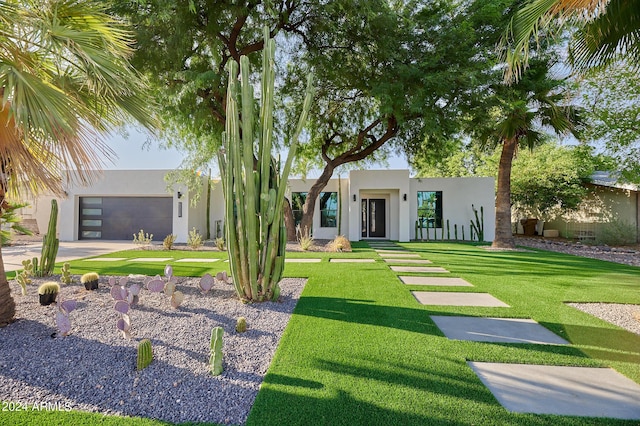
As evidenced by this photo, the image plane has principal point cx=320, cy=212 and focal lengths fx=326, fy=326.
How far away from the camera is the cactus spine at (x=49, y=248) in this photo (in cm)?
594

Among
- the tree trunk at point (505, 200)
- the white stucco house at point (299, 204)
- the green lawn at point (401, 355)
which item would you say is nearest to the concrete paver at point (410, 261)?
the green lawn at point (401, 355)

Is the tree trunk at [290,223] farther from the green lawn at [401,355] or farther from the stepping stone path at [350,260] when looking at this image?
the green lawn at [401,355]

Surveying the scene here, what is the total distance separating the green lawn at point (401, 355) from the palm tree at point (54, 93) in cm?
208

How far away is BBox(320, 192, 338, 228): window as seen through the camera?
16500 mm

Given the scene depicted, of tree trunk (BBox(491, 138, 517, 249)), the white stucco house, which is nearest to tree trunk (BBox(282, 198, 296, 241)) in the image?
the white stucco house

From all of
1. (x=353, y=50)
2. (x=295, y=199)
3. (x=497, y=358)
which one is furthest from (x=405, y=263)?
(x=295, y=199)

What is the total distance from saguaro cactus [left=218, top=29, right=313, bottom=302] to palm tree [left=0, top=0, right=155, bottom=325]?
45.2 inches

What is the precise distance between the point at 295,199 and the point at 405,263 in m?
8.73

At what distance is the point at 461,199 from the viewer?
15.9 metres

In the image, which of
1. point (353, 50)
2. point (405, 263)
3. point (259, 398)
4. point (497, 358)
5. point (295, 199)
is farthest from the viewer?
point (295, 199)

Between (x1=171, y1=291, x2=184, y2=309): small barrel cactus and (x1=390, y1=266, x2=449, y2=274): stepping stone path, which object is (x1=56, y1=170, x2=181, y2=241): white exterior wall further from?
(x1=171, y1=291, x2=184, y2=309): small barrel cactus

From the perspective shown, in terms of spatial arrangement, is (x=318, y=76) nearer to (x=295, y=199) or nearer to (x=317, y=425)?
(x=295, y=199)

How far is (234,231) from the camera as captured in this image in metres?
4.34

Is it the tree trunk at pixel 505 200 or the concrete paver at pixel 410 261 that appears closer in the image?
the concrete paver at pixel 410 261
